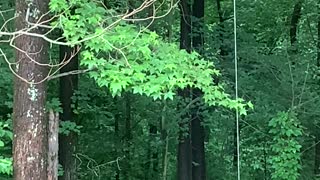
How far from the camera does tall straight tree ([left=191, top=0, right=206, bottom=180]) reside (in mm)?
9086

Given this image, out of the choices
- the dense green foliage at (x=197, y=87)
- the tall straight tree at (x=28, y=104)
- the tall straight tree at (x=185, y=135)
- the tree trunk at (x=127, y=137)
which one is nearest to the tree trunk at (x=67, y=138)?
the dense green foliage at (x=197, y=87)

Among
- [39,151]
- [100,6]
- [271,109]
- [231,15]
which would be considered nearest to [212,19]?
[231,15]

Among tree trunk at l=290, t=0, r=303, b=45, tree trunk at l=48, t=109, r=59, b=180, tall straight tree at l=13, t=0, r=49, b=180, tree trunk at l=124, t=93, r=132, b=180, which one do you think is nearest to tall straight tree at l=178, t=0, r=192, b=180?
tree trunk at l=124, t=93, r=132, b=180

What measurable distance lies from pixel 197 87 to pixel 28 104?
5.13 feet

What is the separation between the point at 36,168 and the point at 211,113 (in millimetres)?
5404

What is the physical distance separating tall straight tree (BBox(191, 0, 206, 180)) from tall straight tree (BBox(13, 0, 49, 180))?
4.64m

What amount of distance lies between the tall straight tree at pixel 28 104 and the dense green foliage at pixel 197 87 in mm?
152

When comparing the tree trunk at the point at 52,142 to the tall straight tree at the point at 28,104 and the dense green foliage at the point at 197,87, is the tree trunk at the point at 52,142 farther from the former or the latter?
the tall straight tree at the point at 28,104

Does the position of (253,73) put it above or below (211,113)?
above

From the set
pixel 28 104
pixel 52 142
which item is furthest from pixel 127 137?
pixel 28 104

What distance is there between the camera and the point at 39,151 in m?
4.62

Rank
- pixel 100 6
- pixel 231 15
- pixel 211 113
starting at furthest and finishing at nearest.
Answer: pixel 231 15 < pixel 211 113 < pixel 100 6

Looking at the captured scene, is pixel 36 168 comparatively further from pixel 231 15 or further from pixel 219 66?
pixel 231 15

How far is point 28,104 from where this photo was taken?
4570 millimetres
